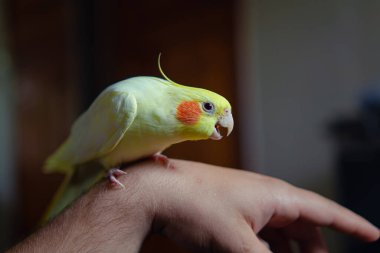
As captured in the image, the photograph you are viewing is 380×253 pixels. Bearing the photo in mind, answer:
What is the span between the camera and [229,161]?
1.32m

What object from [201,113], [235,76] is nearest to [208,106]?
[201,113]

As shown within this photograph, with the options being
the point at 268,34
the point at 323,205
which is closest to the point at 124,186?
the point at 323,205

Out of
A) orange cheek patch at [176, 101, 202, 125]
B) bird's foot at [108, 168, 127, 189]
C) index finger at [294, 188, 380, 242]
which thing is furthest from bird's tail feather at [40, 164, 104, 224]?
index finger at [294, 188, 380, 242]

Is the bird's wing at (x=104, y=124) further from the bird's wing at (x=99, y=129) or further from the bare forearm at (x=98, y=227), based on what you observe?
the bare forearm at (x=98, y=227)

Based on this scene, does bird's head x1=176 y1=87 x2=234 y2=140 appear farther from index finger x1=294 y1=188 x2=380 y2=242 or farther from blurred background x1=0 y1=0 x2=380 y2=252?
blurred background x1=0 y1=0 x2=380 y2=252

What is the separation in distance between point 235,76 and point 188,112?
1.20 metres

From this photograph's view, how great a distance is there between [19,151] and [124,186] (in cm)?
176

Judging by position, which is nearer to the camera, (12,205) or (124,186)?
(124,186)

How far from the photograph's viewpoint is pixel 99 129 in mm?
820

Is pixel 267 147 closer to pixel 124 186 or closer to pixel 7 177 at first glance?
pixel 124 186

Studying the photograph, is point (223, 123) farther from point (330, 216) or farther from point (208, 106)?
point (330, 216)

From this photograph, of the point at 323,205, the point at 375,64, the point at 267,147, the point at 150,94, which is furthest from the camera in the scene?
the point at 375,64

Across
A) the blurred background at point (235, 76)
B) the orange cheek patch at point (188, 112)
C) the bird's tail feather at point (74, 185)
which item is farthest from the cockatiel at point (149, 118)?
the blurred background at point (235, 76)

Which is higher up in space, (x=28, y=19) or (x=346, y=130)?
(x=28, y=19)
